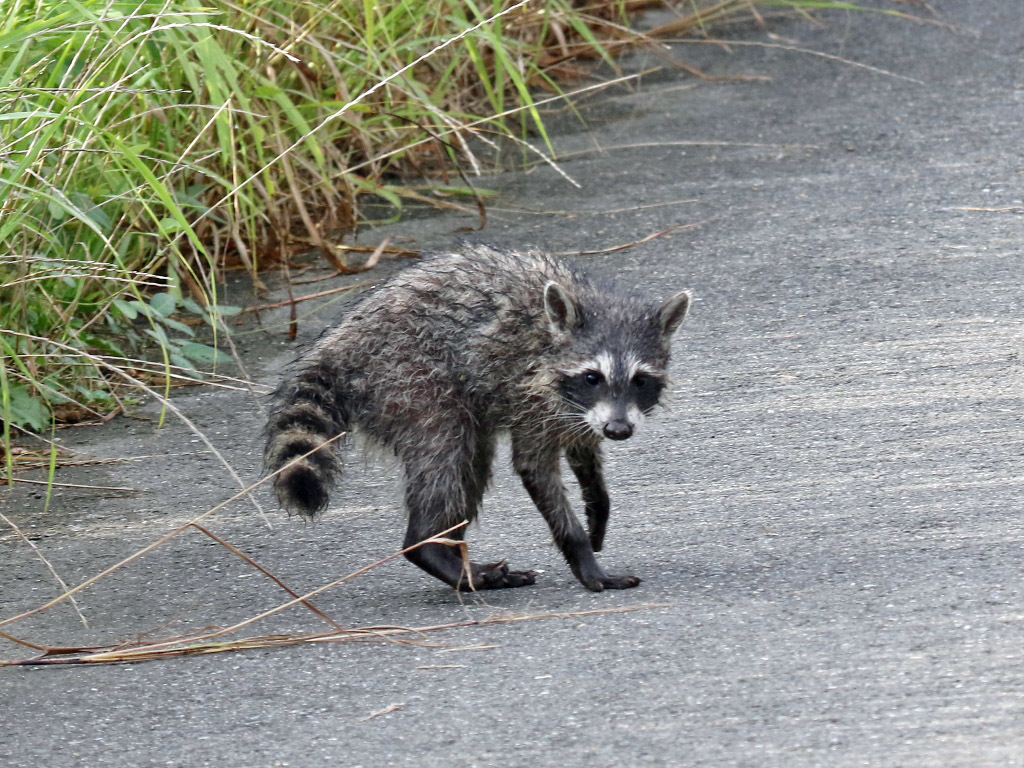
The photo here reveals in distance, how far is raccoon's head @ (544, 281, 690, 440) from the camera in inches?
164

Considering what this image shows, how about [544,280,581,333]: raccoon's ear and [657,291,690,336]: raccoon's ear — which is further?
[657,291,690,336]: raccoon's ear

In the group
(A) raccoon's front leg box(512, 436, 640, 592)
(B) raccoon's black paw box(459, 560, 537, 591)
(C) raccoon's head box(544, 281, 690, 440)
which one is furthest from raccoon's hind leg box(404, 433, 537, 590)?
(C) raccoon's head box(544, 281, 690, 440)

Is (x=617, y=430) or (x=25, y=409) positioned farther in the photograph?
(x=25, y=409)

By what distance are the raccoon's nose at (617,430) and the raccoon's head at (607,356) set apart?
4cm

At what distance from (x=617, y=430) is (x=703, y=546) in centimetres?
44

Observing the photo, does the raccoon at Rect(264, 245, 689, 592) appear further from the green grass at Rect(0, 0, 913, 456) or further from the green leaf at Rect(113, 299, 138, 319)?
the green leaf at Rect(113, 299, 138, 319)

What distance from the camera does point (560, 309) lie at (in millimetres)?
4211

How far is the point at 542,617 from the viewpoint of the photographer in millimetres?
3818

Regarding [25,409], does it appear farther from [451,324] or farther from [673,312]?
[673,312]

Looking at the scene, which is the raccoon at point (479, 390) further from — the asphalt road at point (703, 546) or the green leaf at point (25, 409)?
the green leaf at point (25, 409)

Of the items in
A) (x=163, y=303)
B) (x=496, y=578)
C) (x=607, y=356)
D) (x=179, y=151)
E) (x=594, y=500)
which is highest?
(x=179, y=151)

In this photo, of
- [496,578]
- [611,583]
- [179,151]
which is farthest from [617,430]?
[179,151]

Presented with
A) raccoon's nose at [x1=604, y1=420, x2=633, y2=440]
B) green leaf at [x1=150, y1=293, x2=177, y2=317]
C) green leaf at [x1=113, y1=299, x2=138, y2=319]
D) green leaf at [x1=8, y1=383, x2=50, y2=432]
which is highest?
green leaf at [x1=113, y1=299, x2=138, y2=319]

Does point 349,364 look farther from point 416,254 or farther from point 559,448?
point 416,254
